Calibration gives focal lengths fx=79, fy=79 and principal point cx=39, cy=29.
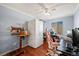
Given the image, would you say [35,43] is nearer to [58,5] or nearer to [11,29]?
[11,29]

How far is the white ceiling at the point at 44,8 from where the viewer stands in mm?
1354

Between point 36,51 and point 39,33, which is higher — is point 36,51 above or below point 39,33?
below

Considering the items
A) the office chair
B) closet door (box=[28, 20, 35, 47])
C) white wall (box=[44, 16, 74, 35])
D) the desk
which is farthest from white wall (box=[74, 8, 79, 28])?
closet door (box=[28, 20, 35, 47])

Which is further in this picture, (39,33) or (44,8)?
(39,33)

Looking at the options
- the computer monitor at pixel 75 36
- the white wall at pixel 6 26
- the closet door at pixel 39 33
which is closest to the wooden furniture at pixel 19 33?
the white wall at pixel 6 26

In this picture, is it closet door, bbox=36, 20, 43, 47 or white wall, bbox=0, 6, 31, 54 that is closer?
white wall, bbox=0, 6, 31, 54

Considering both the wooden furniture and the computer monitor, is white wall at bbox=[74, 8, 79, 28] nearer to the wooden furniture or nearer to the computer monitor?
the computer monitor

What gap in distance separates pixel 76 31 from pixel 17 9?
3.57ft

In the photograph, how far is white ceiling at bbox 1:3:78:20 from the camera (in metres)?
1.35

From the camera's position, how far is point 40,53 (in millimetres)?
1411

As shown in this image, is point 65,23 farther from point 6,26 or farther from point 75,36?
point 6,26

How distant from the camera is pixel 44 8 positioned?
1373 mm

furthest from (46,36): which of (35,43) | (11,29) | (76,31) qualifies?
(11,29)

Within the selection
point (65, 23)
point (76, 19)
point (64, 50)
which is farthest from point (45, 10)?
point (64, 50)
